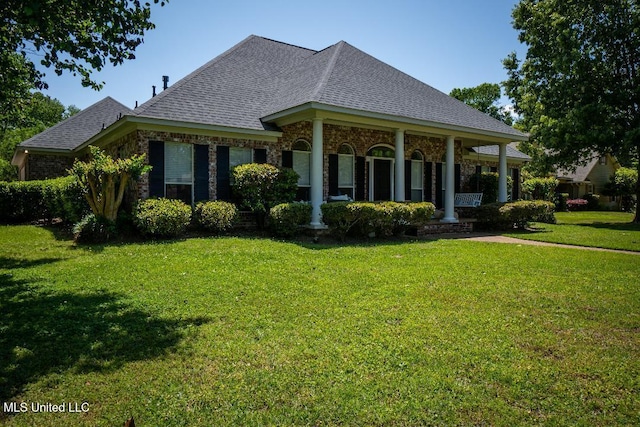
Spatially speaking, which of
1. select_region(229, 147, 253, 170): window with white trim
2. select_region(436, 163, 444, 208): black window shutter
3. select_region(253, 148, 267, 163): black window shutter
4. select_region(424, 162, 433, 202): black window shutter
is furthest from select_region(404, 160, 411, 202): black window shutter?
select_region(229, 147, 253, 170): window with white trim

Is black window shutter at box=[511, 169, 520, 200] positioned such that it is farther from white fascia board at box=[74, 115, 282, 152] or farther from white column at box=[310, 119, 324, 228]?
white fascia board at box=[74, 115, 282, 152]

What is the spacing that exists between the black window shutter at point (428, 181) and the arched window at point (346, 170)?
3.98 m

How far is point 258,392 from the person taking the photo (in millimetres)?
3391

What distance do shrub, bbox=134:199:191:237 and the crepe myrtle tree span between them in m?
0.72

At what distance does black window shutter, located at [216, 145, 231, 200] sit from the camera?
13.4 m

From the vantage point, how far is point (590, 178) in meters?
42.0

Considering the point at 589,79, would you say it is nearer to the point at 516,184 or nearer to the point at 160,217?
the point at 516,184

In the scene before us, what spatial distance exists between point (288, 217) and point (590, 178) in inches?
1634

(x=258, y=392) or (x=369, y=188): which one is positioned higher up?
(x=369, y=188)

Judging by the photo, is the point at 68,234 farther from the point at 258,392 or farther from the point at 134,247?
the point at 258,392

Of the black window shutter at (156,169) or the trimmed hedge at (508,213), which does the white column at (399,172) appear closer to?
the trimmed hedge at (508,213)

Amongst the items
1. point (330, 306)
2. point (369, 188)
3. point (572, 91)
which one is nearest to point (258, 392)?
point (330, 306)

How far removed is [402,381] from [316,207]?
929cm

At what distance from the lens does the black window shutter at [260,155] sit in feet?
45.7
